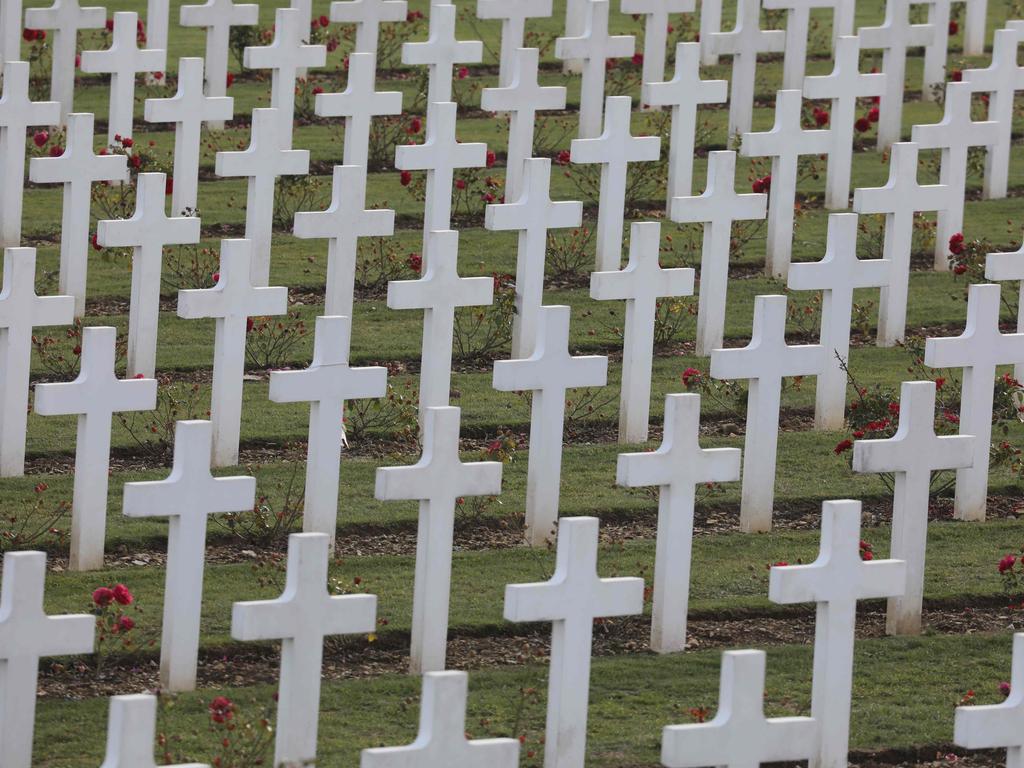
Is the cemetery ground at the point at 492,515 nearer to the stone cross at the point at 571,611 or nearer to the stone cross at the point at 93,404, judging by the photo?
the stone cross at the point at 571,611

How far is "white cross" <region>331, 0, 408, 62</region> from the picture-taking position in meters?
12.6

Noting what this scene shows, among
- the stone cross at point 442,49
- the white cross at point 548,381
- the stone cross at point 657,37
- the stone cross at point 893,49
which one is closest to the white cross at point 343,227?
Result: the white cross at point 548,381

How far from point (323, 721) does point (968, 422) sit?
2893 millimetres

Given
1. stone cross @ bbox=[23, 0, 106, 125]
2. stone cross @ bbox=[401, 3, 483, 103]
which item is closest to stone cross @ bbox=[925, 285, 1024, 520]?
stone cross @ bbox=[401, 3, 483, 103]

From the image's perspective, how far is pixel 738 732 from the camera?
5.50m

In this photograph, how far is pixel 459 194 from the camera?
11734 millimetres

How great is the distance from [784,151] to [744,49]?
7.43 ft

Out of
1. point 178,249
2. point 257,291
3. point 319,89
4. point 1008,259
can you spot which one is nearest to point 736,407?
point 1008,259

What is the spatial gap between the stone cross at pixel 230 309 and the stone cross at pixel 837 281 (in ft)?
7.28

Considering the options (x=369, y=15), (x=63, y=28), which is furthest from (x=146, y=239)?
(x=369, y=15)

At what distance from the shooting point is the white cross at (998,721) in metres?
5.70

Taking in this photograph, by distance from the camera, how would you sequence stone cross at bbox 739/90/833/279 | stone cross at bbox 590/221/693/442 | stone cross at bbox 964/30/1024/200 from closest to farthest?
stone cross at bbox 590/221/693/442 < stone cross at bbox 739/90/833/279 < stone cross at bbox 964/30/1024/200

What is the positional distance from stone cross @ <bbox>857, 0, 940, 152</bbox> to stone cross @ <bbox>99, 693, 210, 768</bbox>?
873 cm

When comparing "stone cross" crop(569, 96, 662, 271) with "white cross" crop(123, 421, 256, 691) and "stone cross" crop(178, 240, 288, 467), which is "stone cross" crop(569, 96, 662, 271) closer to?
"stone cross" crop(178, 240, 288, 467)
